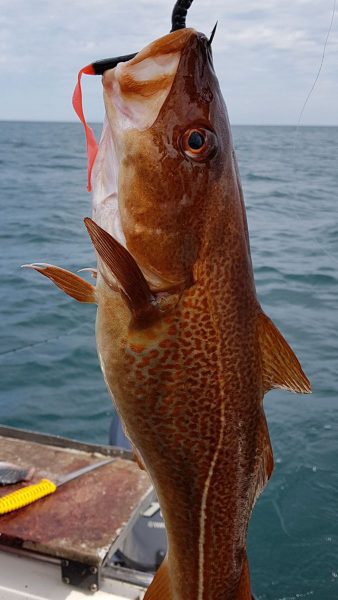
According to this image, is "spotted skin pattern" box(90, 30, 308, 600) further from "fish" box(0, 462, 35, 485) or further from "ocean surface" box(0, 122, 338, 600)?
"ocean surface" box(0, 122, 338, 600)

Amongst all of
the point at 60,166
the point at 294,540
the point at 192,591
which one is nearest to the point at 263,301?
the point at 294,540

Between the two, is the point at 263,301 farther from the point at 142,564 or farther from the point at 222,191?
the point at 222,191

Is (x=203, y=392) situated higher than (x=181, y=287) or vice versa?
(x=181, y=287)

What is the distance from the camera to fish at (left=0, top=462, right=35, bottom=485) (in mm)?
3865

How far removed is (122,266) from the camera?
163 cm

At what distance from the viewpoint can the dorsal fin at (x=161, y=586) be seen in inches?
78.5

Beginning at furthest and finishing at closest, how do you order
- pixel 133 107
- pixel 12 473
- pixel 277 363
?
pixel 12 473 < pixel 277 363 < pixel 133 107

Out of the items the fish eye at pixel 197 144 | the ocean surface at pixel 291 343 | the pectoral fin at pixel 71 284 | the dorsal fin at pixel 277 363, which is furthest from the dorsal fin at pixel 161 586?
the ocean surface at pixel 291 343

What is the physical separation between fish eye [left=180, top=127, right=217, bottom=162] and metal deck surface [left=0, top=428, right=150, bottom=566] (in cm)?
227

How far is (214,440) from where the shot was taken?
1827mm

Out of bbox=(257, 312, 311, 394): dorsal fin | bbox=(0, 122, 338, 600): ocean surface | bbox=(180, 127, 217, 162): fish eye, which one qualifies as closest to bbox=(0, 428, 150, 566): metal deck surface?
bbox=(257, 312, 311, 394): dorsal fin

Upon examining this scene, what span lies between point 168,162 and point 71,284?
1.45ft

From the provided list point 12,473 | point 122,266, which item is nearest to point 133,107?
point 122,266

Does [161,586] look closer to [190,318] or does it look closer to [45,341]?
[190,318]
